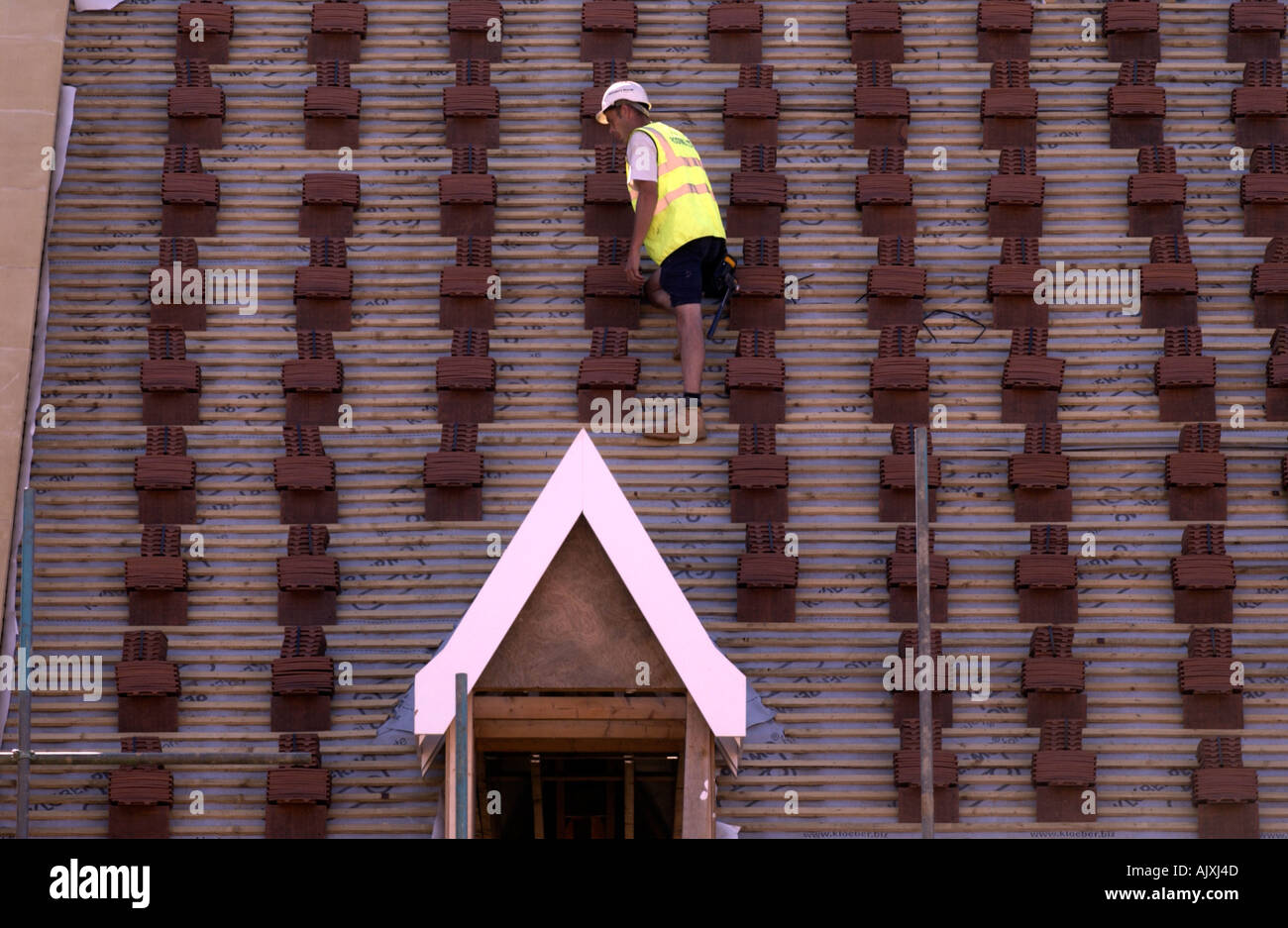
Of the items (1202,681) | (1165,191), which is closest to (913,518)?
(1202,681)

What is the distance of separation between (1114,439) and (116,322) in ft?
31.7

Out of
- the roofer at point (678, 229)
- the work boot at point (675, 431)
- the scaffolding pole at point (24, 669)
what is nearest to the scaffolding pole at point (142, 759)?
the scaffolding pole at point (24, 669)

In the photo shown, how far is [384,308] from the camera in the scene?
1905 centimetres

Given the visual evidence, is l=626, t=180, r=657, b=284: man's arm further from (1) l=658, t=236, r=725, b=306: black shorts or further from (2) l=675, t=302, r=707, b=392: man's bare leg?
(2) l=675, t=302, r=707, b=392: man's bare leg

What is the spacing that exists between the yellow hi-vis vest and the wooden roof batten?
10.5 feet

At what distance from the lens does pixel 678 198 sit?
59.8 feet

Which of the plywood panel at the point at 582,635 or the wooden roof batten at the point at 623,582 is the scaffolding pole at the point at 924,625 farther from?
the plywood panel at the point at 582,635

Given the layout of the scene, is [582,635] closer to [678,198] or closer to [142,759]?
[142,759]

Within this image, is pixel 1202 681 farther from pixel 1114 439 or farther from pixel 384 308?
pixel 384 308

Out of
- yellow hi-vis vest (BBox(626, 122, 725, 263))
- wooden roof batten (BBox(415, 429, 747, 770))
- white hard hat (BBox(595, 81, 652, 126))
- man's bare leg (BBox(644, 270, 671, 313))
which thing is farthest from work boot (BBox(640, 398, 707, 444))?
white hard hat (BBox(595, 81, 652, 126))

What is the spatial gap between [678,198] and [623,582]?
4.22m

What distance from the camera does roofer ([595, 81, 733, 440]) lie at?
1814 cm

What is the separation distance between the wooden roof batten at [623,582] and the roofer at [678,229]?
2.66 metres

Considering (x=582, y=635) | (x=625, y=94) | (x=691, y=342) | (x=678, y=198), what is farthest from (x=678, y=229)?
(x=582, y=635)
